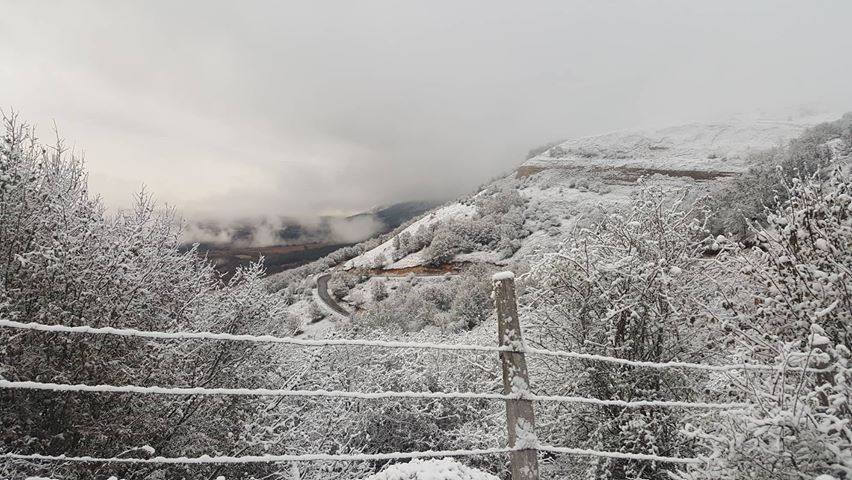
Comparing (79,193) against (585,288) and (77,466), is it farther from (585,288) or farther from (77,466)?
(585,288)

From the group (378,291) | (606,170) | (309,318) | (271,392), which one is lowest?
(309,318)

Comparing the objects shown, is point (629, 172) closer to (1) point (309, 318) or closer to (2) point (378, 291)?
(2) point (378, 291)

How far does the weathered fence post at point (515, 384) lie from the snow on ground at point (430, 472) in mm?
1148

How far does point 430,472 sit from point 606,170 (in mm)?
54339

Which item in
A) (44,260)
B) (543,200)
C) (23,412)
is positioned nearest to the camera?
(23,412)

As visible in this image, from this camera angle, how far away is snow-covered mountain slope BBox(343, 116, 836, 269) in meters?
41.1

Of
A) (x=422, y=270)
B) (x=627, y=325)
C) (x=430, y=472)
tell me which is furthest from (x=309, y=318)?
(x=430, y=472)

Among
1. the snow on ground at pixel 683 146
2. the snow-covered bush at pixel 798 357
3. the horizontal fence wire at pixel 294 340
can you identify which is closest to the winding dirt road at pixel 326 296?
the snow on ground at pixel 683 146

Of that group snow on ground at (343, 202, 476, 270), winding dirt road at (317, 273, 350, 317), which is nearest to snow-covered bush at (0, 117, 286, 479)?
winding dirt road at (317, 273, 350, 317)

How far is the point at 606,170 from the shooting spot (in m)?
52.5

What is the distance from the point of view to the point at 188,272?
1107 cm

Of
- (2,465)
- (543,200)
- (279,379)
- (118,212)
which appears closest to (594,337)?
(279,379)

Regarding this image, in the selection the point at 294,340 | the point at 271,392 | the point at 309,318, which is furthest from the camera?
the point at 309,318

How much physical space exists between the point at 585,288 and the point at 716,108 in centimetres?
8309
